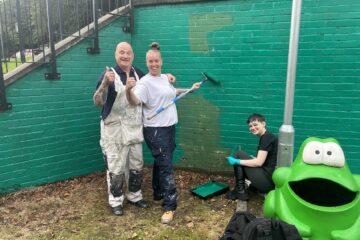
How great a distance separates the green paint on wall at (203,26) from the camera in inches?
185

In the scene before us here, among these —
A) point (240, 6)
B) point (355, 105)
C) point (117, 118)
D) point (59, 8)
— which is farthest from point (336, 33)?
point (59, 8)

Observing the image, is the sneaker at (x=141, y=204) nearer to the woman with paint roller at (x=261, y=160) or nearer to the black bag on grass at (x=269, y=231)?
the woman with paint roller at (x=261, y=160)

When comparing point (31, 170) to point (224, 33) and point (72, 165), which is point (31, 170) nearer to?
point (72, 165)

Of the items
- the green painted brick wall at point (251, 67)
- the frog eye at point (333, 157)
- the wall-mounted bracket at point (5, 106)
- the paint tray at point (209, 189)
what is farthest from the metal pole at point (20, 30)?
the frog eye at point (333, 157)

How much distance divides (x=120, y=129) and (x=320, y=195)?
2189 mm

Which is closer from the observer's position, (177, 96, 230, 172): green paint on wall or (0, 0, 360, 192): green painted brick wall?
(0, 0, 360, 192): green painted brick wall

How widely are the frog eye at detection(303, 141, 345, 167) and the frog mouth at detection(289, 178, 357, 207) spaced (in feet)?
0.54

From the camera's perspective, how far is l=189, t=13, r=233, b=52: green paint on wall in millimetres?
4691

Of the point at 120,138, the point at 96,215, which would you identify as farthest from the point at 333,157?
the point at 96,215

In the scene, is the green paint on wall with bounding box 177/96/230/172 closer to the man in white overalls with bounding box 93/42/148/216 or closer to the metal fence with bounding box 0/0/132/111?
the man in white overalls with bounding box 93/42/148/216

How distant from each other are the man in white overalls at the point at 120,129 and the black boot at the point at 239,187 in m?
1.19

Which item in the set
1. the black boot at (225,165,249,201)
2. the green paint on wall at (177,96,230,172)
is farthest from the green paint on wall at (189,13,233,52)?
the black boot at (225,165,249,201)

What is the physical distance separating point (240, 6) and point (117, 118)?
223 centimetres

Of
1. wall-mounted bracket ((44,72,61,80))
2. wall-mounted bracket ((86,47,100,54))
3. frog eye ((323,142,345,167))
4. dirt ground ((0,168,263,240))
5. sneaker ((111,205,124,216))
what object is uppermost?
wall-mounted bracket ((86,47,100,54))
